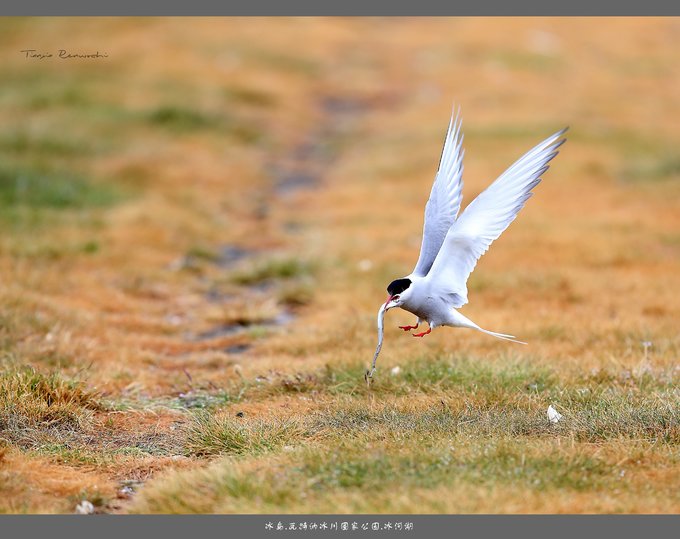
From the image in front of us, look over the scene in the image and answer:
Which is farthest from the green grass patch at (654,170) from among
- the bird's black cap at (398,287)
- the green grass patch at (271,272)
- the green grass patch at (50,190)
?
the bird's black cap at (398,287)

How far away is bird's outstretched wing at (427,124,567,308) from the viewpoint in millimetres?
6871

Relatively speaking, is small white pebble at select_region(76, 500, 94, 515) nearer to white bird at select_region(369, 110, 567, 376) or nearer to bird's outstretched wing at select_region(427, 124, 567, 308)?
white bird at select_region(369, 110, 567, 376)

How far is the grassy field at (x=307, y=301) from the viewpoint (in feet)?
19.5

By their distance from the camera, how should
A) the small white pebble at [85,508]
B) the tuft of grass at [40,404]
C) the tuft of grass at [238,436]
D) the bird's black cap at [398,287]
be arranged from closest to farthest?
the small white pebble at [85,508] < the tuft of grass at [238,436] < the bird's black cap at [398,287] < the tuft of grass at [40,404]

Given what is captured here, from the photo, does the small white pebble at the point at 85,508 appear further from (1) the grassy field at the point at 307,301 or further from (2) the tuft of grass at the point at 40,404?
(2) the tuft of grass at the point at 40,404

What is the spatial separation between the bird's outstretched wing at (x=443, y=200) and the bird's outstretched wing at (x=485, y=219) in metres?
0.29

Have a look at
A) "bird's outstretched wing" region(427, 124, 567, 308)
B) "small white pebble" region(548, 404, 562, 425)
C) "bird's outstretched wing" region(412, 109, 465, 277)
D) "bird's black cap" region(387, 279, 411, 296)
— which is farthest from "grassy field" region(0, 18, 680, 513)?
"bird's outstretched wing" region(412, 109, 465, 277)

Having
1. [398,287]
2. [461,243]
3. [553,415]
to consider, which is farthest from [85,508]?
[553,415]

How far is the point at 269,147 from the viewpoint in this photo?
77.3 feet

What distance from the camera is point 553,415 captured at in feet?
22.7

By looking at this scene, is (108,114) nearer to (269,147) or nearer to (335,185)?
(269,147)

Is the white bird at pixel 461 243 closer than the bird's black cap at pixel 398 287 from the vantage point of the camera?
No

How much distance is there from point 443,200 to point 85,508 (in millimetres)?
3715
